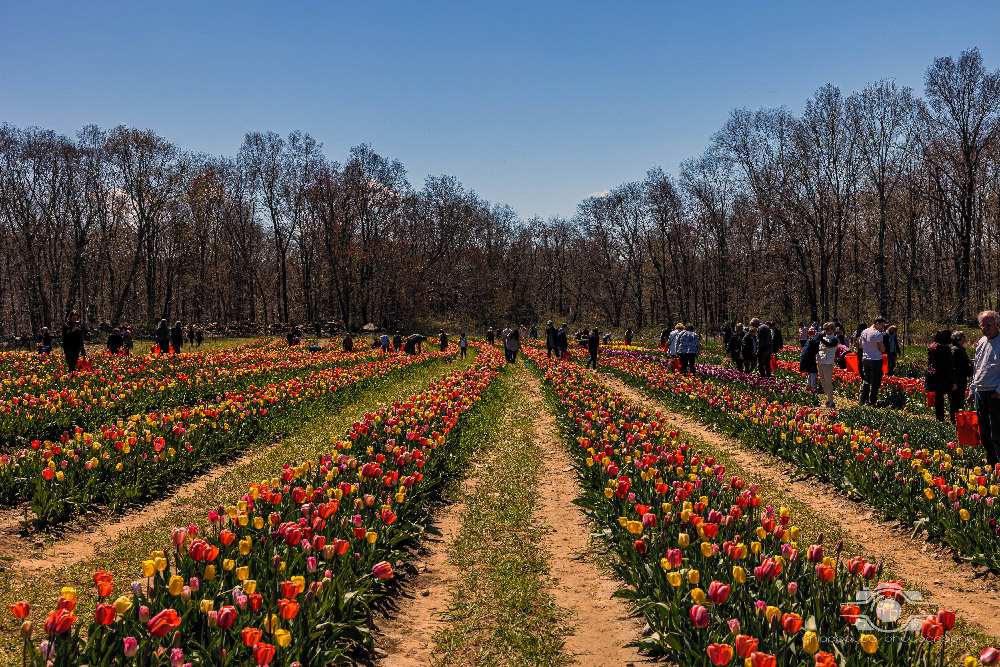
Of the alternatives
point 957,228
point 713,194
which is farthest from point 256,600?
point 713,194

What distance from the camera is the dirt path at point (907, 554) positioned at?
4.82m

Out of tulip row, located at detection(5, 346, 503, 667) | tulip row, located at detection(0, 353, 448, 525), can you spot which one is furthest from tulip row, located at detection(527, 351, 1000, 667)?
tulip row, located at detection(0, 353, 448, 525)

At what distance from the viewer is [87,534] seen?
636 cm

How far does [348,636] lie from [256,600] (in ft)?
3.29

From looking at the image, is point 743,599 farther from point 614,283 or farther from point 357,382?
point 614,283

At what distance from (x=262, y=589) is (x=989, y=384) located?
800cm

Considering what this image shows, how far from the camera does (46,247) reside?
46.9 m

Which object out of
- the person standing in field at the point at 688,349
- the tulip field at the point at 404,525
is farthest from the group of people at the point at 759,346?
the tulip field at the point at 404,525

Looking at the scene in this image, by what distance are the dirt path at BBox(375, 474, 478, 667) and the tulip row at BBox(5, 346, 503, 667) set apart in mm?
211

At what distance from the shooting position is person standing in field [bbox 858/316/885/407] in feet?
44.8

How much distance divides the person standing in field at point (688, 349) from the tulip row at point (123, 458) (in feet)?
38.4

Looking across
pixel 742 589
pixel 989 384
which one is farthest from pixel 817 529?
pixel 742 589

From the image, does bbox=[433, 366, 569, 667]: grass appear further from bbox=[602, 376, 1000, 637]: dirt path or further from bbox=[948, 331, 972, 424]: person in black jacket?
bbox=[948, 331, 972, 424]: person in black jacket

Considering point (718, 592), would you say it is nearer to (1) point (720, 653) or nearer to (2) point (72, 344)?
(1) point (720, 653)
